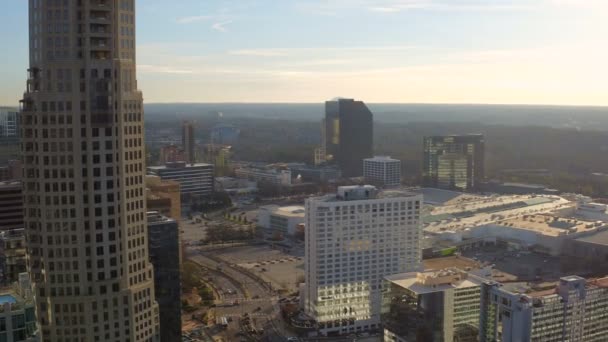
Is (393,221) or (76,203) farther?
(393,221)

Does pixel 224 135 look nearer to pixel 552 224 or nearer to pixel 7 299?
pixel 552 224

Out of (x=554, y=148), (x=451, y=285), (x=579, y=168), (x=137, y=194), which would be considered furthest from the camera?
(x=554, y=148)

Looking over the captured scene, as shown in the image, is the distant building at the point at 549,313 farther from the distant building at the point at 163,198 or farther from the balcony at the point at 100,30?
the distant building at the point at 163,198

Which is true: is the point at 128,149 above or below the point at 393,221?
above

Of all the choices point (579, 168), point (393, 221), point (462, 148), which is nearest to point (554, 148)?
point (579, 168)

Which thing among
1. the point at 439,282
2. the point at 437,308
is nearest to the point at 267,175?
the point at 439,282

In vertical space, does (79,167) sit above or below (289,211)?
above

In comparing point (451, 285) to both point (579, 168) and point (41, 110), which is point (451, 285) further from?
point (579, 168)
